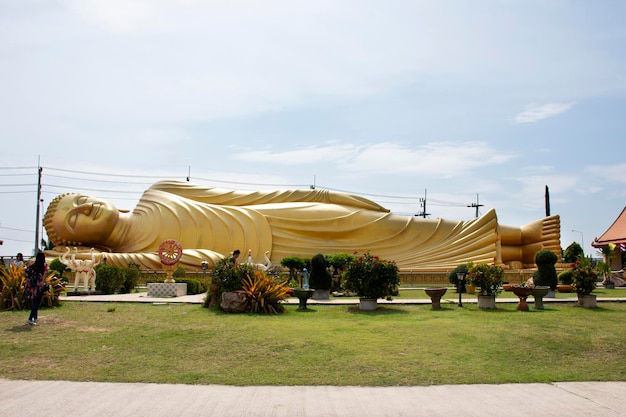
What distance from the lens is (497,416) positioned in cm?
481

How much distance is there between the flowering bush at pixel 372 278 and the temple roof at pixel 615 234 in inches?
1108

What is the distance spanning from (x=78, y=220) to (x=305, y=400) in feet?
60.8

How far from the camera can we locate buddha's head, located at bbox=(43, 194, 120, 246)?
850 inches

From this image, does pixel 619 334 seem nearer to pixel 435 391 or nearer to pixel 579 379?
pixel 579 379

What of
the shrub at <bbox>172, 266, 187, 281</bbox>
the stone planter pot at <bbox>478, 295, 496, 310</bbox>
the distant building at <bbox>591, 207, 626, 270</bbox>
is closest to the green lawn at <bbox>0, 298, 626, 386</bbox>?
the stone planter pot at <bbox>478, 295, 496, 310</bbox>

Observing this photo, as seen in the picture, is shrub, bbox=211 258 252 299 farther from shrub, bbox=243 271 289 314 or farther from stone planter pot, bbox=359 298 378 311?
stone planter pot, bbox=359 298 378 311

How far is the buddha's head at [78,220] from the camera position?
21.6 m

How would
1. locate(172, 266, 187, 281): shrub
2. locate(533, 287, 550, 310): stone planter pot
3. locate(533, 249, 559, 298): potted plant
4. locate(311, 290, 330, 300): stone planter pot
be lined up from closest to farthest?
locate(533, 287, 550, 310): stone planter pot
locate(311, 290, 330, 300): stone planter pot
locate(533, 249, 559, 298): potted plant
locate(172, 266, 187, 281): shrub

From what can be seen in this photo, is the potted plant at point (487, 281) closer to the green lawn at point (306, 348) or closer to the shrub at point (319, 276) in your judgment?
the green lawn at point (306, 348)

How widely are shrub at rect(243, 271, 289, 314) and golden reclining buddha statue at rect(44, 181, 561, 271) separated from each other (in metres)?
9.48

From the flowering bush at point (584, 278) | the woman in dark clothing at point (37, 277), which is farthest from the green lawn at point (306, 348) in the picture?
the flowering bush at point (584, 278)

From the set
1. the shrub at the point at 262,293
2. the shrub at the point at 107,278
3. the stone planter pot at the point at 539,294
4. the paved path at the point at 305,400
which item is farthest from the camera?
the shrub at the point at 107,278

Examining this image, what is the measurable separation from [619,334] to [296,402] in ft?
19.9

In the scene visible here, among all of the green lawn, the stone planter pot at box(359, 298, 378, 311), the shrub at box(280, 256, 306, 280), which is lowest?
the green lawn
